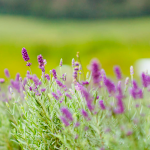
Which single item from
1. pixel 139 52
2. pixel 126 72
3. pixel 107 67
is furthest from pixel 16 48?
pixel 139 52

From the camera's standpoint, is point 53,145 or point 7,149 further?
point 7,149

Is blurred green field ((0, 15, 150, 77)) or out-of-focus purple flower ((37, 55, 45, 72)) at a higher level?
blurred green field ((0, 15, 150, 77))

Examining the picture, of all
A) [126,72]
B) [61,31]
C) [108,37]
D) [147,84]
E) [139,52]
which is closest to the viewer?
[147,84]

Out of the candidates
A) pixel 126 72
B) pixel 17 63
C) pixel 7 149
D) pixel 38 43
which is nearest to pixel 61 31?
pixel 38 43

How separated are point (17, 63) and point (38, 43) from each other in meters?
1.84

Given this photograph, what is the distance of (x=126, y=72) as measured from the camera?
7.66 m

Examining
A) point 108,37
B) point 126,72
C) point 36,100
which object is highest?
point 108,37

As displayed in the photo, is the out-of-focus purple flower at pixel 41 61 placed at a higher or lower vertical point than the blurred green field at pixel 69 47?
lower

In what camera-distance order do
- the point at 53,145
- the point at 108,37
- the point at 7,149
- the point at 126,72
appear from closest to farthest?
the point at 53,145
the point at 7,149
the point at 126,72
the point at 108,37

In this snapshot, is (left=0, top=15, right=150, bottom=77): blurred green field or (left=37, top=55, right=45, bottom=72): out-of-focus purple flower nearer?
(left=37, top=55, right=45, bottom=72): out-of-focus purple flower

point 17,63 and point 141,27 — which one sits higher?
point 141,27

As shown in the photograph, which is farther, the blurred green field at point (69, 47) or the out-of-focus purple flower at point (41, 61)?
the blurred green field at point (69, 47)

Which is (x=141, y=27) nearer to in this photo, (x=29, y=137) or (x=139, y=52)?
(x=139, y=52)

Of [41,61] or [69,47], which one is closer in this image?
[41,61]
